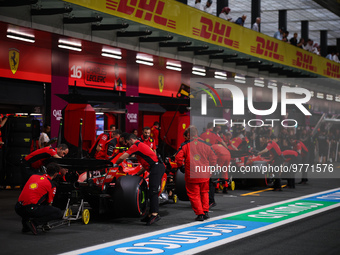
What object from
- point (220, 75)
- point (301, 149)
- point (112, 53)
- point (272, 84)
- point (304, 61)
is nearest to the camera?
point (301, 149)

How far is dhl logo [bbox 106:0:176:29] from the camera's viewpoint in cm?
1380

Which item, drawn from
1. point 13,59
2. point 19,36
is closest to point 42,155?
point 19,36

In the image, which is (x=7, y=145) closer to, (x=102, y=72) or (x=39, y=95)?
(x=39, y=95)

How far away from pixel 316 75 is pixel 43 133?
18.3 metres

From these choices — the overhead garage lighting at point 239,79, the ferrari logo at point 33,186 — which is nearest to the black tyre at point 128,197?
the ferrari logo at point 33,186

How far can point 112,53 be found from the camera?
18.2m

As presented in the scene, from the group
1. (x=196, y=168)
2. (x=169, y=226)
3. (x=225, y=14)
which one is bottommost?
(x=169, y=226)

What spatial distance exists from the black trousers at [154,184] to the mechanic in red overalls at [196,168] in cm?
44

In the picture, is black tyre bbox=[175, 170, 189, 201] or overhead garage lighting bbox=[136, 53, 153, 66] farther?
overhead garage lighting bbox=[136, 53, 153, 66]

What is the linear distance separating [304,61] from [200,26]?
1119 centimetres

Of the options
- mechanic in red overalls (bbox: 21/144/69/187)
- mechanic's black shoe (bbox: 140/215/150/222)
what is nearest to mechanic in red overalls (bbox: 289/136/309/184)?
mechanic's black shoe (bbox: 140/215/150/222)

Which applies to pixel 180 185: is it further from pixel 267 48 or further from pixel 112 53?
pixel 267 48

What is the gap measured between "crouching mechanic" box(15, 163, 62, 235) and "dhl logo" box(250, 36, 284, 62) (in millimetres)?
14403

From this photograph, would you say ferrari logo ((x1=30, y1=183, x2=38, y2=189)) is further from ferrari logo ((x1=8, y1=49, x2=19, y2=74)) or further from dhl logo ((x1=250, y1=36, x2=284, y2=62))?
dhl logo ((x1=250, y1=36, x2=284, y2=62))
